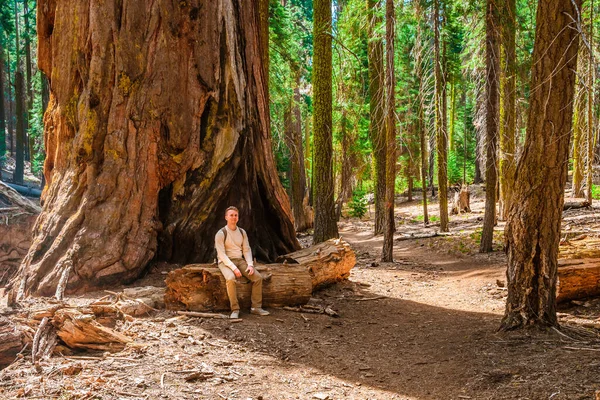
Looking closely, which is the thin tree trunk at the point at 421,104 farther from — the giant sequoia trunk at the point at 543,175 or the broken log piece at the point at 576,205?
the giant sequoia trunk at the point at 543,175

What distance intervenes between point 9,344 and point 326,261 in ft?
17.4

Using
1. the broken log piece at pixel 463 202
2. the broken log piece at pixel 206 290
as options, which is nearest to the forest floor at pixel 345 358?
the broken log piece at pixel 206 290

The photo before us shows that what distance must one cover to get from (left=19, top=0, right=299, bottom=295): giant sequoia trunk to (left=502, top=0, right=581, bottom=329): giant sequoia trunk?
505cm

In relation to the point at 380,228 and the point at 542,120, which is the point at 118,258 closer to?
the point at 542,120

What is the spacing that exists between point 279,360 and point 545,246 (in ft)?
11.1

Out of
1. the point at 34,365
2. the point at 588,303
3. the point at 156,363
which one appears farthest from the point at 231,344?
the point at 588,303

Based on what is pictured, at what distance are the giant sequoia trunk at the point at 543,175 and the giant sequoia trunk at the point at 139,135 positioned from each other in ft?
16.6

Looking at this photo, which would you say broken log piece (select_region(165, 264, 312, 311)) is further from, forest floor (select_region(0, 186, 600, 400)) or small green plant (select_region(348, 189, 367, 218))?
small green plant (select_region(348, 189, 367, 218))

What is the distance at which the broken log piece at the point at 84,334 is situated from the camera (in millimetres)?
5164

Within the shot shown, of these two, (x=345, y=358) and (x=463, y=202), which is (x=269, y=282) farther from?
(x=463, y=202)

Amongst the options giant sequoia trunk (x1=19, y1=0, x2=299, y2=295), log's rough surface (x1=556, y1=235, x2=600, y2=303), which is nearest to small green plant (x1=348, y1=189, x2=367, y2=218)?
giant sequoia trunk (x1=19, y1=0, x2=299, y2=295)

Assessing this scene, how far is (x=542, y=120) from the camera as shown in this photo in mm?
5598

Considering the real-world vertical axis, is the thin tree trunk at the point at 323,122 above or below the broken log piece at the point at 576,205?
above

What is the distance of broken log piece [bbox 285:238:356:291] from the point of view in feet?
28.5
